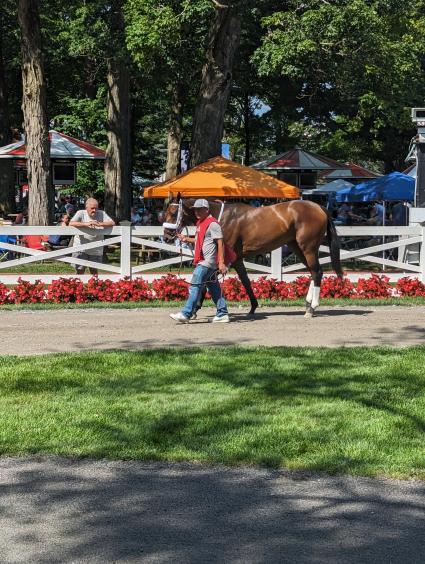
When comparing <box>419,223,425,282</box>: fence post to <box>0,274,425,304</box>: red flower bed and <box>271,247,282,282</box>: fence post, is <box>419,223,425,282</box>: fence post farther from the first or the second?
<box>271,247,282,282</box>: fence post

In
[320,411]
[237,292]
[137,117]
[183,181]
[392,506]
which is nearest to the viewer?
[392,506]

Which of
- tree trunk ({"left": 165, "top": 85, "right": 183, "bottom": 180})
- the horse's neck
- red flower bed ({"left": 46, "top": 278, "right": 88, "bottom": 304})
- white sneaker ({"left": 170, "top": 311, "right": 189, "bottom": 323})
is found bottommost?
white sneaker ({"left": 170, "top": 311, "right": 189, "bottom": 323})

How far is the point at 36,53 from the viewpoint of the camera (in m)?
24.1

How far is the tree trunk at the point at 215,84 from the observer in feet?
79.5

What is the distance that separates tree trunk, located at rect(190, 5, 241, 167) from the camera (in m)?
24.2

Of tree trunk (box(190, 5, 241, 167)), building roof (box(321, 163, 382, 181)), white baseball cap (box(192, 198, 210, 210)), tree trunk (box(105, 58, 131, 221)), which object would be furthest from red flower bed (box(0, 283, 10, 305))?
building roof (box(321, 163, 382, 181))

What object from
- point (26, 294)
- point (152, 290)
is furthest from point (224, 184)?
point (26, 294)

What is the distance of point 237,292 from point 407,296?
322 cm

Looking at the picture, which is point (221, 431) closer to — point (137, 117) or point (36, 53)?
point (36, 53)

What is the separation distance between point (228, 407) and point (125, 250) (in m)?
10.3

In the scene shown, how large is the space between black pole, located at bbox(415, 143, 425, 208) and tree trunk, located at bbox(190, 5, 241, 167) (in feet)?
18.1

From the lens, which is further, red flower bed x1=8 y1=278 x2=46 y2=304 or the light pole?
the light pole

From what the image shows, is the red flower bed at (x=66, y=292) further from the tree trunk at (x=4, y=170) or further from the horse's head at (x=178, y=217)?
the tree trunk at (x=4, y=170)

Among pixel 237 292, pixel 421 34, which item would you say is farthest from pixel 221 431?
pixel 421 34
